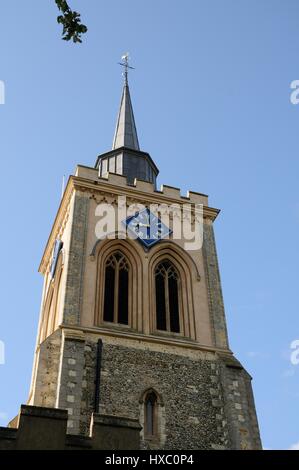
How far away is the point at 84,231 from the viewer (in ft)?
62.3

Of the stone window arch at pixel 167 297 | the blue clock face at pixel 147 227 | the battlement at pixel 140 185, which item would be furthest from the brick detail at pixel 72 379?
the battlement at pixel 140 185

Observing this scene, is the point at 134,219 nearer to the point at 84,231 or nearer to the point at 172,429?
the point at 84,231

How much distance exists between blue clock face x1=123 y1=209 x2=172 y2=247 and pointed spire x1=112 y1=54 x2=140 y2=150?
6383 millimetres

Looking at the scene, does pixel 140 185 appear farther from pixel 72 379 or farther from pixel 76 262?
pixel 72 379

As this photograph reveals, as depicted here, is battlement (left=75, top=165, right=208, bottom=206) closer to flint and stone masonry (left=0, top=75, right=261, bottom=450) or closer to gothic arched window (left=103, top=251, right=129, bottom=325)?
flint and stone masonry (left=0, top=75, right=261, bottom=450)

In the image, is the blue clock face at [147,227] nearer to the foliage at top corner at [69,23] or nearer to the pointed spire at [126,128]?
the pointed spire at [126,128]

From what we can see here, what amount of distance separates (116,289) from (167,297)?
65.3 inches

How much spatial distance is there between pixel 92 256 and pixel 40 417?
1030 cm

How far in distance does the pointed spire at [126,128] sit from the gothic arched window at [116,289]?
8.41m

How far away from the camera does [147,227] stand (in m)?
19.9

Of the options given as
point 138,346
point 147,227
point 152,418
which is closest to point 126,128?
point 147,227

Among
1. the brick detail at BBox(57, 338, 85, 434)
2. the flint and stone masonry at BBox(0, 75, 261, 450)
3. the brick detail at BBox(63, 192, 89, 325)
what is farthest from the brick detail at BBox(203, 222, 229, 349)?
the brick detail at BBox(57, 338, 85, 434)

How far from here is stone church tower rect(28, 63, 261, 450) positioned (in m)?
15.0
